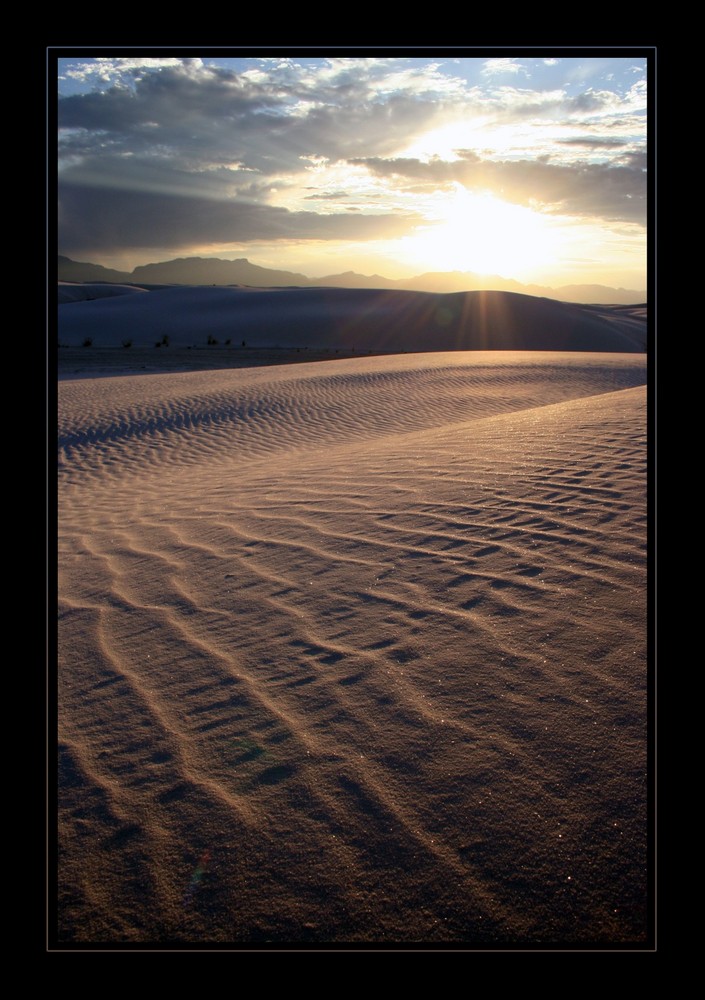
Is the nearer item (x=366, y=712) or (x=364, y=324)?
(x=366, y=712)

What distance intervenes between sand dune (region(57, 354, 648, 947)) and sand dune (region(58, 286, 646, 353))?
25.8m

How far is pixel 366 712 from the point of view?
2695 millimetres

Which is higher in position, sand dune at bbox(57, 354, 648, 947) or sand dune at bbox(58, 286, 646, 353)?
sand dune at bbox(58, 286, 646, 353)

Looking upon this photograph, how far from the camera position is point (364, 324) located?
3584 centimetres

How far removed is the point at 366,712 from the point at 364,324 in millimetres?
34493

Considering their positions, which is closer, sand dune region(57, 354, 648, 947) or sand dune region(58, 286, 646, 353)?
sand dune region(57, 354, 648, 947)

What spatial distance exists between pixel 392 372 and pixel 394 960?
1509 centimetres

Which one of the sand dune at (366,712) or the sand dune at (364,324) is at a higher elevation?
the sand dune at (364,324)

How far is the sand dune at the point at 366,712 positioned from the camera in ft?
6.47

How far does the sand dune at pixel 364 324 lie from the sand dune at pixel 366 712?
1014 inches

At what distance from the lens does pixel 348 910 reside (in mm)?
1926

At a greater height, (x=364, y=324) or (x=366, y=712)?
(x=364, y=324)

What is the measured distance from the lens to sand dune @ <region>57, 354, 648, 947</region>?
197cm

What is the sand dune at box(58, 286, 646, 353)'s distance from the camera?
32.4 m
